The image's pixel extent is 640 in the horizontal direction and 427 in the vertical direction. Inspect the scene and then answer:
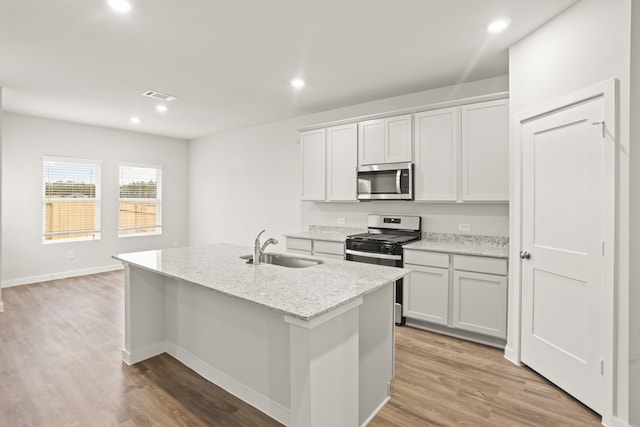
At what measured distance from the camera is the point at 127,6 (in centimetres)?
234

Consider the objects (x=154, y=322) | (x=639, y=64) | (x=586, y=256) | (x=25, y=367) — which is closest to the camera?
(x=639, y=64)

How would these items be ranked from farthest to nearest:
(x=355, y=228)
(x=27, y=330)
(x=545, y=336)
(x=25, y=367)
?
(x=355, y=228) < (x=27, y=330) < (x=25, y=367) < (x=545, y=336)

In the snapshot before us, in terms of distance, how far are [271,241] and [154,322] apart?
1.30 meters

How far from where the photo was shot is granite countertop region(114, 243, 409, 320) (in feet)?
5.34

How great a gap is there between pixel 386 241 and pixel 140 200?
17.5 ft

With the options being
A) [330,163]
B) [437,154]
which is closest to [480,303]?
[437,154]

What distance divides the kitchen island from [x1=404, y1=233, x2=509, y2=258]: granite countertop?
1.21 metres

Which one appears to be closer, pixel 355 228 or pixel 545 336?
pixel 545 336

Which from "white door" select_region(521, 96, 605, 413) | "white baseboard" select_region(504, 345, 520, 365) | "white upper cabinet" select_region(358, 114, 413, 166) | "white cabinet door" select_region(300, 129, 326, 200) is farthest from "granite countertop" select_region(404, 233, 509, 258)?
"white cabinet door" select_region(300, 129, 326, 200)

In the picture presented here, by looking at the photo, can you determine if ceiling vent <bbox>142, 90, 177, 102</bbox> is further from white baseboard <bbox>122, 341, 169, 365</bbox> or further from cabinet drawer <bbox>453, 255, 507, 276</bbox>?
cabinet drawer <bbox>453, 255, 507, 276</bbox>

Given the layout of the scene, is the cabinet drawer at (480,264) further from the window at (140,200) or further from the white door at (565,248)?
the window at (140,200)

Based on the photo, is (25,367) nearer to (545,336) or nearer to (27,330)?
(27,330)

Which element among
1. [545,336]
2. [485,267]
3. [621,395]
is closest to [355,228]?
[485,267]

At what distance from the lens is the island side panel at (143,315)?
2.79 meters
